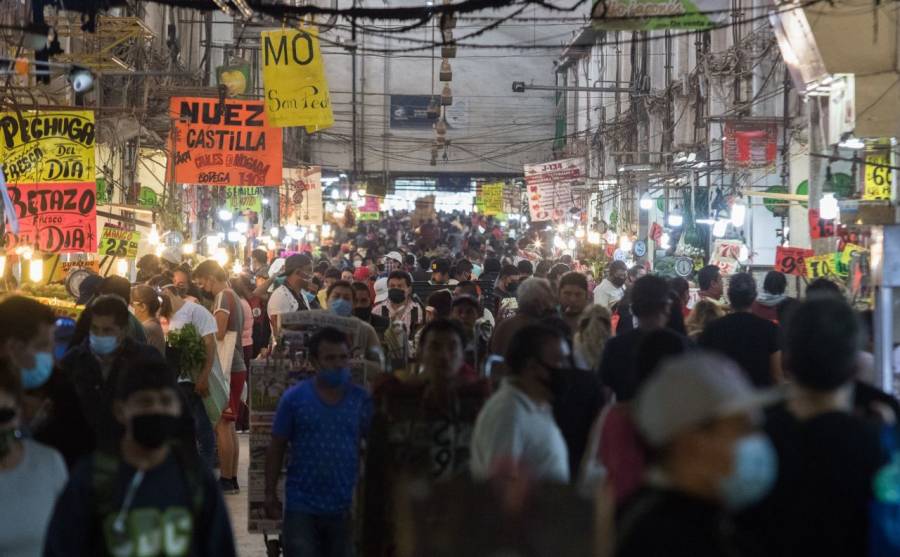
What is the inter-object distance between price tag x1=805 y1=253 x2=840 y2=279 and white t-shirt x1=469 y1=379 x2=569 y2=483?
1161 centimetres

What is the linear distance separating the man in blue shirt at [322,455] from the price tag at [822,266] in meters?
10.7

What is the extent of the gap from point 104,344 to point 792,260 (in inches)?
501

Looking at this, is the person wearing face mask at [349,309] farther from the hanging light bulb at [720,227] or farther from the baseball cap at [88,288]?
the hanging light bulb at [720,227]

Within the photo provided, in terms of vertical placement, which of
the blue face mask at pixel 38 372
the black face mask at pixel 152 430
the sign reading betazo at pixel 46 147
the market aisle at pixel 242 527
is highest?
the sign reading betazo at pixel 46 147

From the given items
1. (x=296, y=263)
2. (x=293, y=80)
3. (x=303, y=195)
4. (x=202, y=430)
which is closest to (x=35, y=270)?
(x=296, y=263)

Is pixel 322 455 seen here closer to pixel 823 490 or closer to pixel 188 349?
pixel 823 490

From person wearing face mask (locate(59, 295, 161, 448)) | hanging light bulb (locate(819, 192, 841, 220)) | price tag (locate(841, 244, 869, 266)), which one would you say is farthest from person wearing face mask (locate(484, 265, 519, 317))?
person wearing face mask (locate(59, 295, 161, 448))

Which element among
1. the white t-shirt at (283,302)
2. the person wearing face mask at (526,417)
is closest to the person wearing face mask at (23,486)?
the person wearing face mask at (526,417)

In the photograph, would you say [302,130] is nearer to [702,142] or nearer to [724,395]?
[702,142]

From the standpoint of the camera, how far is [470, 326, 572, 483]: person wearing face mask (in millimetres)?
5738

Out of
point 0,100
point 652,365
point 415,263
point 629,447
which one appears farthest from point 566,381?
point 415,263

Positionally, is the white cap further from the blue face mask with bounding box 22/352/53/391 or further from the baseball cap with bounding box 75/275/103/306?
the blue face mask with bounding box 22/352/53/391

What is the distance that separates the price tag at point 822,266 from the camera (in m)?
16.9

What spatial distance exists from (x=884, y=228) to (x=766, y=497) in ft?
23.9
